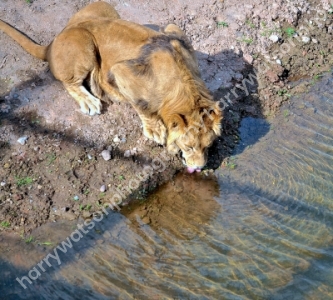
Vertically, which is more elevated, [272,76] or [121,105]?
[272,76]

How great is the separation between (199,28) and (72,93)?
2542 mm

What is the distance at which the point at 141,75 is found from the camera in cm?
657

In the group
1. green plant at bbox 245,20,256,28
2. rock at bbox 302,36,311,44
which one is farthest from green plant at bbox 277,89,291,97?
green plant at bbox 245,20,256,28

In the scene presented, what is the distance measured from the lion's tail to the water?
266 cm

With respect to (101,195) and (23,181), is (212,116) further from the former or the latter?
(23,181)

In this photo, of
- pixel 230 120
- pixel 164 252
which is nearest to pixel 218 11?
pixel 230 120

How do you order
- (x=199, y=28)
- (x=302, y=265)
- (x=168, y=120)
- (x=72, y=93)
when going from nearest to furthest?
1. (x=302, y=265)
2. (x=168, y=120)
3. (x=72, y=93)
4. (x=199, y=28)

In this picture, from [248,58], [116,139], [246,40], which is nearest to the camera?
[116,139]

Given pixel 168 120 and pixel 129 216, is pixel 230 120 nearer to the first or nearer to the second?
pixel 168 120

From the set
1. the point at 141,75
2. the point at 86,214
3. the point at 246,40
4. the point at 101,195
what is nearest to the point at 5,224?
the point at 86,214

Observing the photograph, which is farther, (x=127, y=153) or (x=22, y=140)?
(x=127, y=153)

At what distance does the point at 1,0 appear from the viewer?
8.29 metres

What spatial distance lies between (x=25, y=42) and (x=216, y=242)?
13.1 feet

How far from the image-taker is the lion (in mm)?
6270
